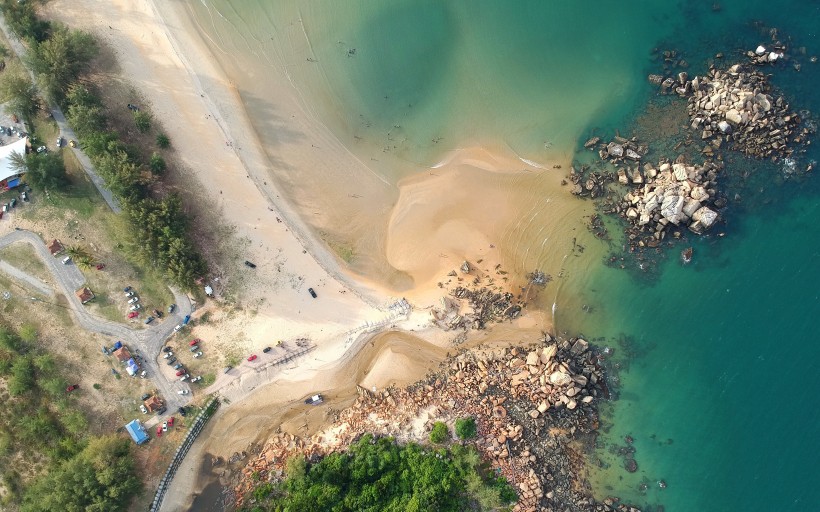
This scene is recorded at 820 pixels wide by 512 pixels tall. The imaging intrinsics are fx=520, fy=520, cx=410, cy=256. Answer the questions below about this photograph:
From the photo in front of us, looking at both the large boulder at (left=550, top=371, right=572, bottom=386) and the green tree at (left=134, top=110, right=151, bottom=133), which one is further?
the green tree at (left=134, top=110, right=151, bottom=133)

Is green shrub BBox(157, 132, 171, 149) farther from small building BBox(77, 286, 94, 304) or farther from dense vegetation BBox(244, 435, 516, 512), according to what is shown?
dense vegetation BBox(244, 435, 516, 512)

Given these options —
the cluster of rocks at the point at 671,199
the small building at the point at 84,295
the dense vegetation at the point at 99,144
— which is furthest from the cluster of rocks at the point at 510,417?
the small building at the point at 84,295

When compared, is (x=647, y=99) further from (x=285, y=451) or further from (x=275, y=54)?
(x=285, y=451)

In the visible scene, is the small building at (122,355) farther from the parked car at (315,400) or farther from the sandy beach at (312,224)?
the parked car at (315,400)

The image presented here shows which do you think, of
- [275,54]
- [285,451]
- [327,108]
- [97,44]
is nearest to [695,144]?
[327,108]

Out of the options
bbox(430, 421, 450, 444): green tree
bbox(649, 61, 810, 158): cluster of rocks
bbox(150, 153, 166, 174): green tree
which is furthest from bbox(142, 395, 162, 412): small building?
bbox(649, 61, 810, 158): cluster of rocks

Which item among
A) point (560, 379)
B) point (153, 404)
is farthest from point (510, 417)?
point (153, 404)
